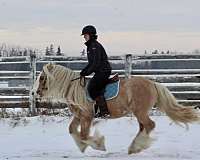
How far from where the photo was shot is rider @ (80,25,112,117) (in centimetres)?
893

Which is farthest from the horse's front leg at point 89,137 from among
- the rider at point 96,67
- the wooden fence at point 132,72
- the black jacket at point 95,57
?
the wooden fence at point 132,72

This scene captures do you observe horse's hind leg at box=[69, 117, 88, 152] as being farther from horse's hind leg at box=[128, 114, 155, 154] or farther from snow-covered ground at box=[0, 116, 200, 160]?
horse's hind leg at box=[128, 114, 155, 154]

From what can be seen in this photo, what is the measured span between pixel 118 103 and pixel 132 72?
6.67 m

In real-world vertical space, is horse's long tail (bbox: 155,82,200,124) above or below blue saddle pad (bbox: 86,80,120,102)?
below

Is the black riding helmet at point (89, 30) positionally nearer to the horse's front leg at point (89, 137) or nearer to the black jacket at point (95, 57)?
the black jacket at point (95, 57)

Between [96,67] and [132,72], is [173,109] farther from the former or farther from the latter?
[132,72]

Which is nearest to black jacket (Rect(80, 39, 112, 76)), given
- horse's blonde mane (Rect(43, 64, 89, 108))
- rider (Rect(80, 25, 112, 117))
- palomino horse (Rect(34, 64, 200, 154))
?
rider (Rect(80, 25, 112, 117))

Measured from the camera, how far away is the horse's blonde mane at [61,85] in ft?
29.9

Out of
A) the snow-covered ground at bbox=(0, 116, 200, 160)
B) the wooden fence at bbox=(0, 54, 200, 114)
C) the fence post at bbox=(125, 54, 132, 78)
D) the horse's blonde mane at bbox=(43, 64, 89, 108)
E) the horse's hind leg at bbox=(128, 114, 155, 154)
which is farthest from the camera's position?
the wooden fence at bbox=(0, 54, 200, 114)

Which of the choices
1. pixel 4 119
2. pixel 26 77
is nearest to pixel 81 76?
pixel 4 119

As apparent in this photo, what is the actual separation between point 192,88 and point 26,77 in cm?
504

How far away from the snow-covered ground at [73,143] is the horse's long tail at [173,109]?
0.58m

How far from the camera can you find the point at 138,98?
9.05m

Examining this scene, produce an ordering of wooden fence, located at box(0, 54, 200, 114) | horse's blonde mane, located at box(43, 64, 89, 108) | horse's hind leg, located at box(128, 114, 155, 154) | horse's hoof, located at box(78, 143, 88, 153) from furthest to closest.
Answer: wooden fence, located at box(0, 54, 200, 114)
horse's blonde mane, located at box(43, 64, 89, 108)
horse's hoof, located at box(78, 143, 88, 153)
horse's hind leg, located at box(128, 114, 155, 154)
